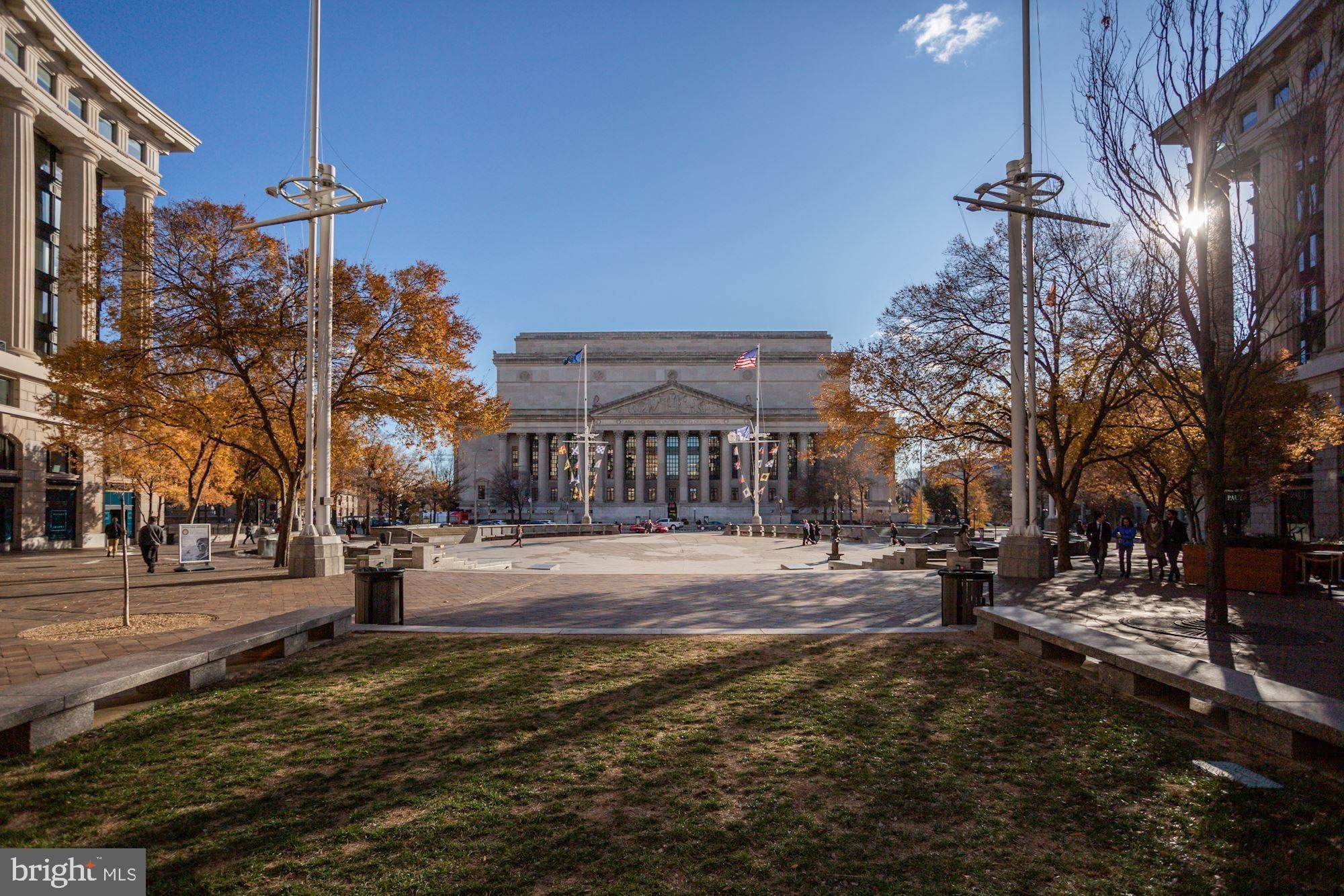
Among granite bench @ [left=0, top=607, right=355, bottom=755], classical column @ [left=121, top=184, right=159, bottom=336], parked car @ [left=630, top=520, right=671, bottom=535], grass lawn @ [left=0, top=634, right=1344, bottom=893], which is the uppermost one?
classical column @ [left=121, top=184, right=159, bottom=336]

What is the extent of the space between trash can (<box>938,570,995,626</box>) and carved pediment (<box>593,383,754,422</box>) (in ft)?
273

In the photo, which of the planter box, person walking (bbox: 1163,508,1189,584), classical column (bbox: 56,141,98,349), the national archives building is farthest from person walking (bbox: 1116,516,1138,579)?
the national archives building

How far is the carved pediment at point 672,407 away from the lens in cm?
9456

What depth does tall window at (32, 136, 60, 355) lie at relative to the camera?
3781cm

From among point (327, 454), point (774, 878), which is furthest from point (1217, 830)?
point (327, 454)

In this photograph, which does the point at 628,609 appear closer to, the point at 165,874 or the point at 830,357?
the point at 165,874

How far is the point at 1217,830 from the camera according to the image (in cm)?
432

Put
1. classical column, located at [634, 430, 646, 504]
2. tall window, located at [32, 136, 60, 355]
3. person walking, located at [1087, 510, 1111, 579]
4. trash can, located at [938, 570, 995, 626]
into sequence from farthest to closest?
classical column, located at [634, 430, 646, 504] < tall window, located at [32, 136, 60, 355] < person walking, located at [1087, 510, 1111, 579] < trash can, located at [938, 570, 995, 626]

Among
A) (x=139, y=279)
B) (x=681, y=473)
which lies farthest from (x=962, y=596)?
(x=681, y=473)

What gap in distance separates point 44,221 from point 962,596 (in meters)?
48.5

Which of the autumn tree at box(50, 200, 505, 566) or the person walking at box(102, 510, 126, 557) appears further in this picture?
the person walking at box(102, 510, 126, 557)

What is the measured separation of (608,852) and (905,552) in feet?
69.6

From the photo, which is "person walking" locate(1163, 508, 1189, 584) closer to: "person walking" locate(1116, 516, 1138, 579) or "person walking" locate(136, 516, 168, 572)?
"person walking" locate(1116, 516, 1138, 579)

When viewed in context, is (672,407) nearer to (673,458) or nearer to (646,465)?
(673,458)
